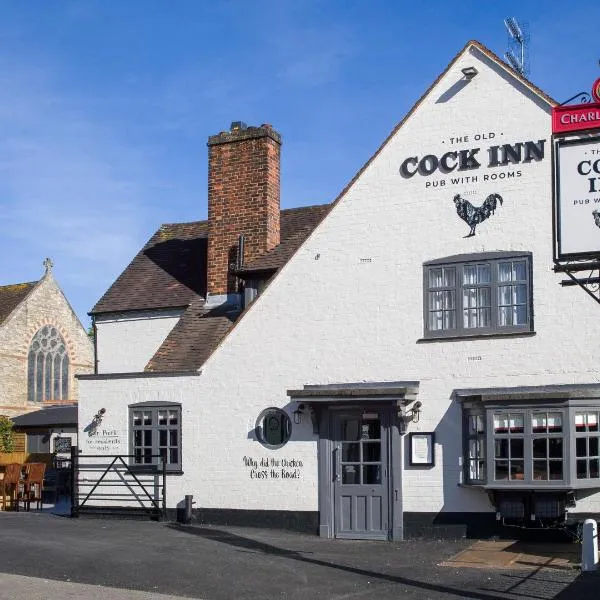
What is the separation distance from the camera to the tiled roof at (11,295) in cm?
4578

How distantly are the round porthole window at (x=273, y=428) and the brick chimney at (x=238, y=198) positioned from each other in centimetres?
393

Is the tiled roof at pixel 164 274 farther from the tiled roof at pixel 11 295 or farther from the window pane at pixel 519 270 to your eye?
the tiled roof at pixel 11 295

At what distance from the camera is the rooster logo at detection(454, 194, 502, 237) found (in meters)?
16.5

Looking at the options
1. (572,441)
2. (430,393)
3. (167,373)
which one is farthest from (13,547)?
(572,441)

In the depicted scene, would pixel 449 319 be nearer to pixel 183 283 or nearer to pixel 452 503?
pixel 452 503

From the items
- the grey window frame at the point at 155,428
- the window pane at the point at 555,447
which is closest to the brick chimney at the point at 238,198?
the grey window frame at the point at 155,428

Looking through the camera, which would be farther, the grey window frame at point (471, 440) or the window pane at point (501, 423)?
the grey window frame at point (471, 440)

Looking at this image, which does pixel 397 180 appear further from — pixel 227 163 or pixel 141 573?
pixel 141 573

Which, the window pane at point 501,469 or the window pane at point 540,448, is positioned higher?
the window pane at point 540,448

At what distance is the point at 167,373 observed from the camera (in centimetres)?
1898

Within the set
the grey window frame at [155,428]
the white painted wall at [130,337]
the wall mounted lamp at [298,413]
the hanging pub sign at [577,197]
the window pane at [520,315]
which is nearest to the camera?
the hanging pub sign at [577,197]

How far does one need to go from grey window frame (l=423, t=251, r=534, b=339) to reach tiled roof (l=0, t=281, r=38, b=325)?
32.2 metres

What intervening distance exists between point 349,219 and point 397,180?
112cm

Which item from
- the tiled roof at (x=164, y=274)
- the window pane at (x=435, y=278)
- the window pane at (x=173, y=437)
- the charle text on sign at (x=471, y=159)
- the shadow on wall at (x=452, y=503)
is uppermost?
the charle text on sign at (x=471, y=159)
